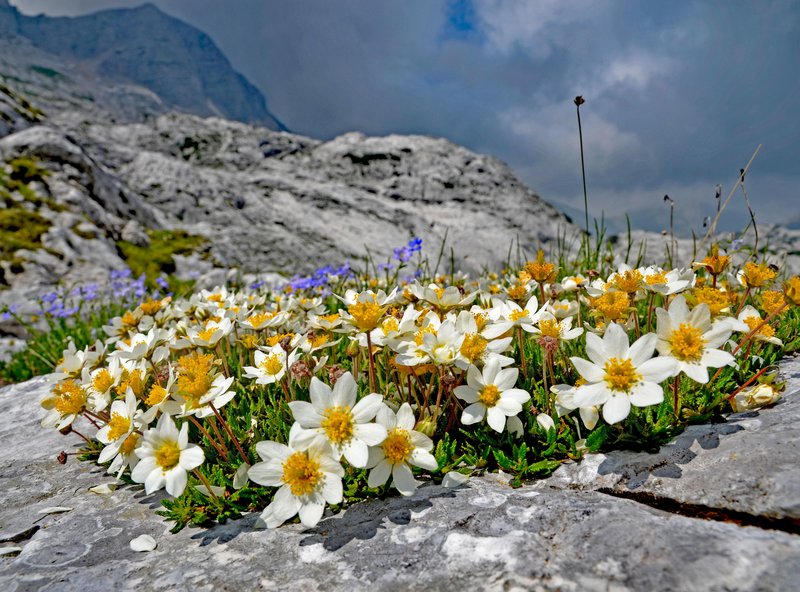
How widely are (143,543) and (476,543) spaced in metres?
1.43

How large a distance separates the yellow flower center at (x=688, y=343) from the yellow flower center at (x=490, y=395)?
76cm

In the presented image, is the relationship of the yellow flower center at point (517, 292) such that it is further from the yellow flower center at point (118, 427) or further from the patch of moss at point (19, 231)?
the patch of moss at point (19, 231)

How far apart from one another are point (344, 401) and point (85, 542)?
1.39 meters

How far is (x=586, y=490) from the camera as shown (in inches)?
75.9

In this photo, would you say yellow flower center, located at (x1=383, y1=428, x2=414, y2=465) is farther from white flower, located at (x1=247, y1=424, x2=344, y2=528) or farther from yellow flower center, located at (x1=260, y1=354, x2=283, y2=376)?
yellow flower center, located at (x1=260, y1=354, x2=283, y2=376)

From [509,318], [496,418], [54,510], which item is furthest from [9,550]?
[509,318]

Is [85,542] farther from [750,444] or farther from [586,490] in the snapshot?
[750,444]

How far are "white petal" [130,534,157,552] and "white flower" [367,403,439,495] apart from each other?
986 millimetres

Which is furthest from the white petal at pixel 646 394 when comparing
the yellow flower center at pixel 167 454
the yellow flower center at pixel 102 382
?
the yellow flower center at pixel 102 382

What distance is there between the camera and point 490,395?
208 cm

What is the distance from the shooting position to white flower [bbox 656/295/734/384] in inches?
71.6

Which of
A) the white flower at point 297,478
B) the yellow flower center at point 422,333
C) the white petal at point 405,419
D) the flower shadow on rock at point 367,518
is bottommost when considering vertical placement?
the flower shadow on rock at point 367,518

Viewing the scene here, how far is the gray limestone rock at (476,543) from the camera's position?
4.34 feet

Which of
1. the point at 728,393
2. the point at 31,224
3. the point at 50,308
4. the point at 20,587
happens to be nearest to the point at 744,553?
the point at 728,393
